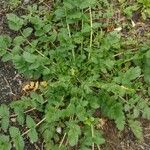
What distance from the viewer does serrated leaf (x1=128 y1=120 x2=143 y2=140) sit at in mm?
4066

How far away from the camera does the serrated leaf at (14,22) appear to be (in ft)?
14.5

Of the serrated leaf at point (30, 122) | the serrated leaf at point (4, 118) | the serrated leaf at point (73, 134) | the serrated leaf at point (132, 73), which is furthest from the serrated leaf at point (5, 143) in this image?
the serrated leaf at point (132, 73)

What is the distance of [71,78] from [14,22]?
80 centimetres

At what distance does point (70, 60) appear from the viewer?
4.31 m

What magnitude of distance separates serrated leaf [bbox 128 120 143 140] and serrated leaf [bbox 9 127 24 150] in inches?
39.1

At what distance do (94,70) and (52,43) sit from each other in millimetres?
535

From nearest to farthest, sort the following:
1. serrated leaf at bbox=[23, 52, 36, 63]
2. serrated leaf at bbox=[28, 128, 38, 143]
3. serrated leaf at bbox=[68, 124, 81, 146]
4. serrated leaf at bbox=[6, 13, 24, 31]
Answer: serrated leaf at bbox=[68, 124, 81, 146] → serrated leaf at bbox=[28, 128, 38, 143] → serrated leaf at bbox=[23, 52, 36, 63] → serrated leaf at bbox=[6, 13, 24, 31]

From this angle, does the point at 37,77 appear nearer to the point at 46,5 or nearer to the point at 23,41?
the point at 23,41

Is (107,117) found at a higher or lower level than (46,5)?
lower

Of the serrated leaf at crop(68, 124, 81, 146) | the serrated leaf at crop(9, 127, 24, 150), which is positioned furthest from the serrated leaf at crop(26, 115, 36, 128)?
the serrated leaf at crop(68, 124, 81, 146)

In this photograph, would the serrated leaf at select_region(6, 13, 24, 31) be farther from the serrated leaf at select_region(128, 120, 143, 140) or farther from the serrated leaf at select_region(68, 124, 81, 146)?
the serrated leaf at select_region(128, 120, 143, 140)

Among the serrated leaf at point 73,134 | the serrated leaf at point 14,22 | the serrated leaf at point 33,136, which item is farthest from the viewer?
the serrated leaf at point 14,22

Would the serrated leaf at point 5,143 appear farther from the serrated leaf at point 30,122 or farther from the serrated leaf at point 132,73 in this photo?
the serrated leaf at point 132,73

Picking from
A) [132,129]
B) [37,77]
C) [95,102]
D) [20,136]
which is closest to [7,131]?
[20,136]
